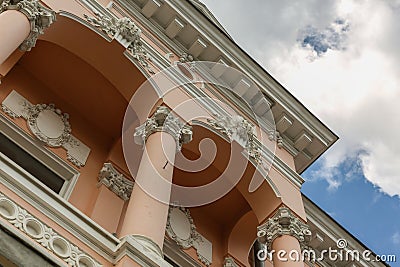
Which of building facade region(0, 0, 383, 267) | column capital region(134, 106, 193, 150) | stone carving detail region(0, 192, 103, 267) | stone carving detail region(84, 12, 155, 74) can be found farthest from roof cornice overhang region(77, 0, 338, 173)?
stone carving detail region(0, 192, 103, 267)

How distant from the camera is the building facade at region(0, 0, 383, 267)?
1179cm

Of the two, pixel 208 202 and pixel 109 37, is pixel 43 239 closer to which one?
pixel 109 37

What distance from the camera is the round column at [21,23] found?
1027 centimetres

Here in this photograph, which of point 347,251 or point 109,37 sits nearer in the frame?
point 109,37

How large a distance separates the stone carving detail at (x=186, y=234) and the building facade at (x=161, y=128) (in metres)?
0.03

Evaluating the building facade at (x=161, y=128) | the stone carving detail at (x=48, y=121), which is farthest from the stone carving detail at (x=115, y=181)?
the stone carving detail at (x=48, y=121)

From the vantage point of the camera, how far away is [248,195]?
544 inches

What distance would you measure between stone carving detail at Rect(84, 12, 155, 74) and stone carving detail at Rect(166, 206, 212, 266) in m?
3.22

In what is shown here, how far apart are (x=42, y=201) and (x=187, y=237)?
18.1ft

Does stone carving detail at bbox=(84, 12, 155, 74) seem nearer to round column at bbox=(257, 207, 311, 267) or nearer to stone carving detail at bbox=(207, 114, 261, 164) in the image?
stone carving detail at bbox=(207, 114, 261, 164)

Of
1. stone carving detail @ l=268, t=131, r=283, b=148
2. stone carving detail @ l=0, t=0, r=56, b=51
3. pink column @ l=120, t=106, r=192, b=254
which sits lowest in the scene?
pink column @ l=120, t=106, r=192, b=254

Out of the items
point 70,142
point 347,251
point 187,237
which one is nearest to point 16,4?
point 70,142

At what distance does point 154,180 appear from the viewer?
10.5 m

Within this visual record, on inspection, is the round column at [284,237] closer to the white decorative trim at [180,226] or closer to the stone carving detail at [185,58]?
the white decorative trim at [180,226]
